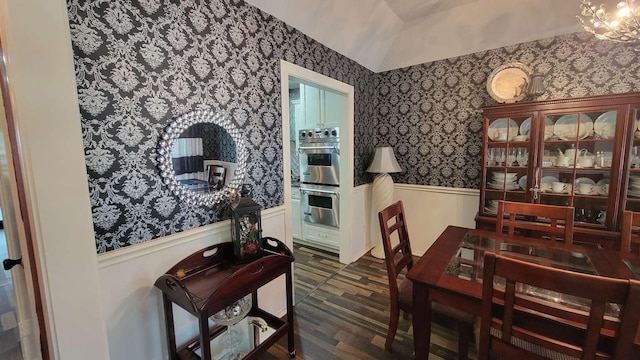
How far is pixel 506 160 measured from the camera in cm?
259

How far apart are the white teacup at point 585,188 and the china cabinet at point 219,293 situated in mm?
2583

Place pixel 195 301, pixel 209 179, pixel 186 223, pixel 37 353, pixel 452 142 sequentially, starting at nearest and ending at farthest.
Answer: pixel 195 301 < pixel 37 353 < pixel 186 223 < pixel 209 179 < pixel 452 142

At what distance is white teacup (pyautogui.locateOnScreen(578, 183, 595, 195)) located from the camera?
233 centimetres

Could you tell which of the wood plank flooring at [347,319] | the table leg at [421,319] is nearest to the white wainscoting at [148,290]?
the wood plank flooring at [347,319]

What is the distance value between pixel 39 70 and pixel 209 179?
3.04ft

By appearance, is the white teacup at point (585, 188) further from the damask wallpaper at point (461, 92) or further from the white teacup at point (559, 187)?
the damask wallpaper at point (461, 92)

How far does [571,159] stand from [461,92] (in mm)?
1175

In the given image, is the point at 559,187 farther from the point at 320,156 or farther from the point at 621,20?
the point at 320,156

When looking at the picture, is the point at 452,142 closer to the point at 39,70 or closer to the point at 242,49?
the point at 242,49

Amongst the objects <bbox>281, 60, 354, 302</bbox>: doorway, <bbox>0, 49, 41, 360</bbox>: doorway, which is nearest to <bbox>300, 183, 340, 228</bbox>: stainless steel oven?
<bbox>281, 60, 354, 302</bbox>: doorway

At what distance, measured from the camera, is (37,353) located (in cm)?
142

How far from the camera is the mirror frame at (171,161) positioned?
149 centimetres

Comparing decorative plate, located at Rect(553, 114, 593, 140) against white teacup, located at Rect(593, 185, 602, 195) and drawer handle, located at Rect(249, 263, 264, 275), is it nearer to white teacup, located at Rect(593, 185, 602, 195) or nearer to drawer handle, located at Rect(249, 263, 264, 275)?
white teacup, located at Rect(593, 185, 602, 195)

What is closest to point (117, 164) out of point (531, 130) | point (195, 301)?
point (195, 301)
